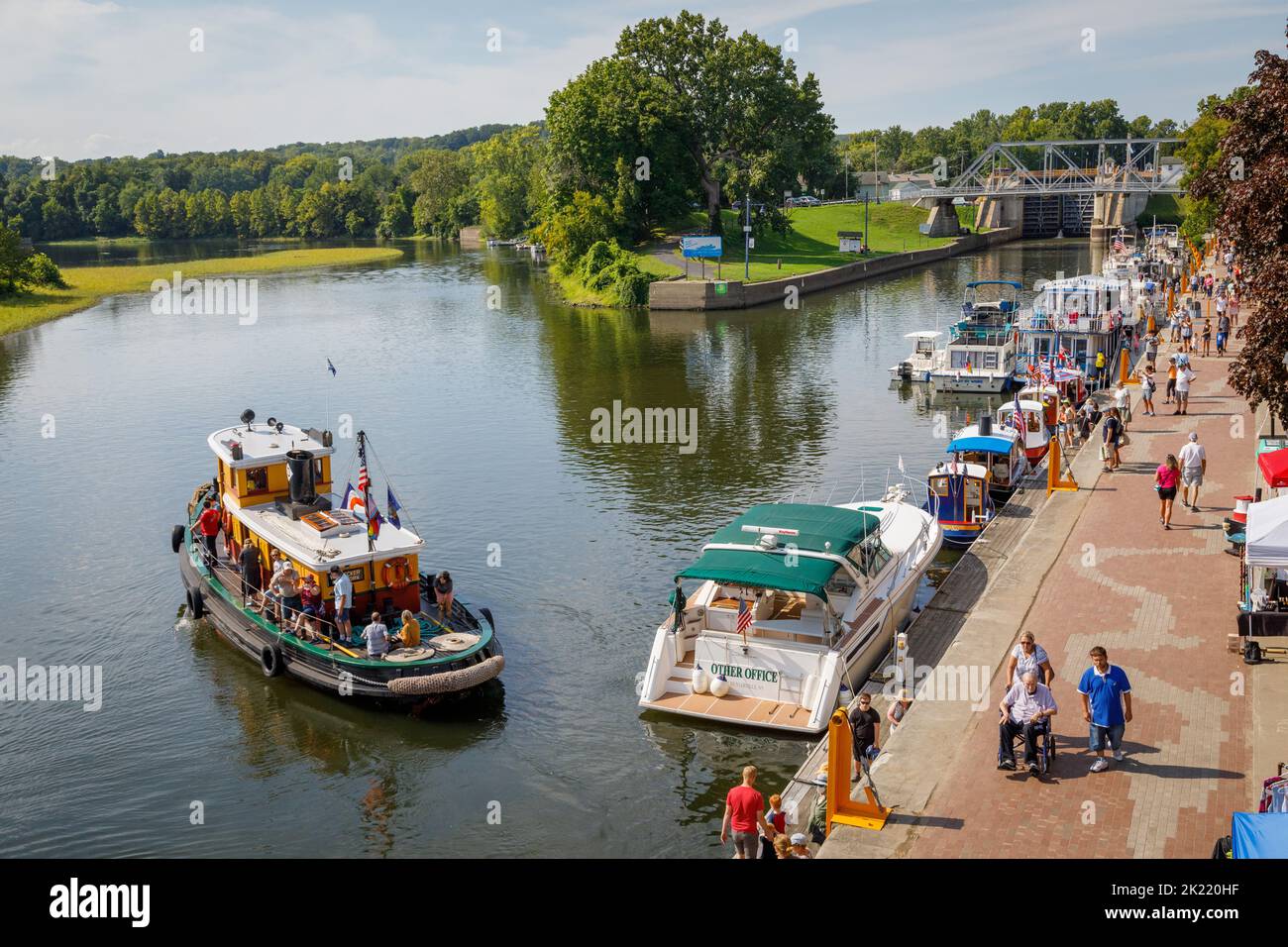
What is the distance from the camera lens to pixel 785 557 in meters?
21.6

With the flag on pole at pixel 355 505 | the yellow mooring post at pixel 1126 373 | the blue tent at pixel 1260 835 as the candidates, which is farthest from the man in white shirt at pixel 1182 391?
the blue tent at pixel 1260 835

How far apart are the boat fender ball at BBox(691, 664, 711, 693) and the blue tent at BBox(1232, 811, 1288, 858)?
33.9 feet

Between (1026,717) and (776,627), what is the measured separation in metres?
5.96

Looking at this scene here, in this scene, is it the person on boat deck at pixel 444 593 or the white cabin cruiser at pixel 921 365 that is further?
the white cabin cruiser at pixel 921 365

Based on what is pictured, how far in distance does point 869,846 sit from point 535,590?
47.8 ft

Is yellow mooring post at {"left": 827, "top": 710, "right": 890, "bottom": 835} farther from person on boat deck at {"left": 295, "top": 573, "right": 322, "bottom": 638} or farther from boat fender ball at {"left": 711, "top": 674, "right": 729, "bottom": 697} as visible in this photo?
person on boat deck at {"left": 295, "top": 573, "right": 322, "bottom": 638}

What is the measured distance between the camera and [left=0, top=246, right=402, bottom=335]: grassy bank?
88.3 metres

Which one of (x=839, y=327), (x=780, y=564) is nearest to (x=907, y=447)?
(x=780, y=564)

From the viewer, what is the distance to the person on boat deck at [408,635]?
22469mm

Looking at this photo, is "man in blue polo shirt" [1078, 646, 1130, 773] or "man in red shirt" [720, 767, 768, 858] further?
"man in blue polo shirt" [1078, 646, 1130, 773]

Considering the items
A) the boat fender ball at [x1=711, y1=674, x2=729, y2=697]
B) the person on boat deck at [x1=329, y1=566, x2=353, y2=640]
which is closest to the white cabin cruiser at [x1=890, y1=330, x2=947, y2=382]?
the boat fender ball at [x1=711, y1=674, x2=729, y2=697]

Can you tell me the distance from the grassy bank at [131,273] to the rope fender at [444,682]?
232ft

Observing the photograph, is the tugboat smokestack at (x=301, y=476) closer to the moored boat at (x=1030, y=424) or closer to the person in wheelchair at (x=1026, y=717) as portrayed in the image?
the person in wheelchair at (x=1026, y=717)

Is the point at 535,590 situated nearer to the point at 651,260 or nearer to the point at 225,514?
the point at 225,514
